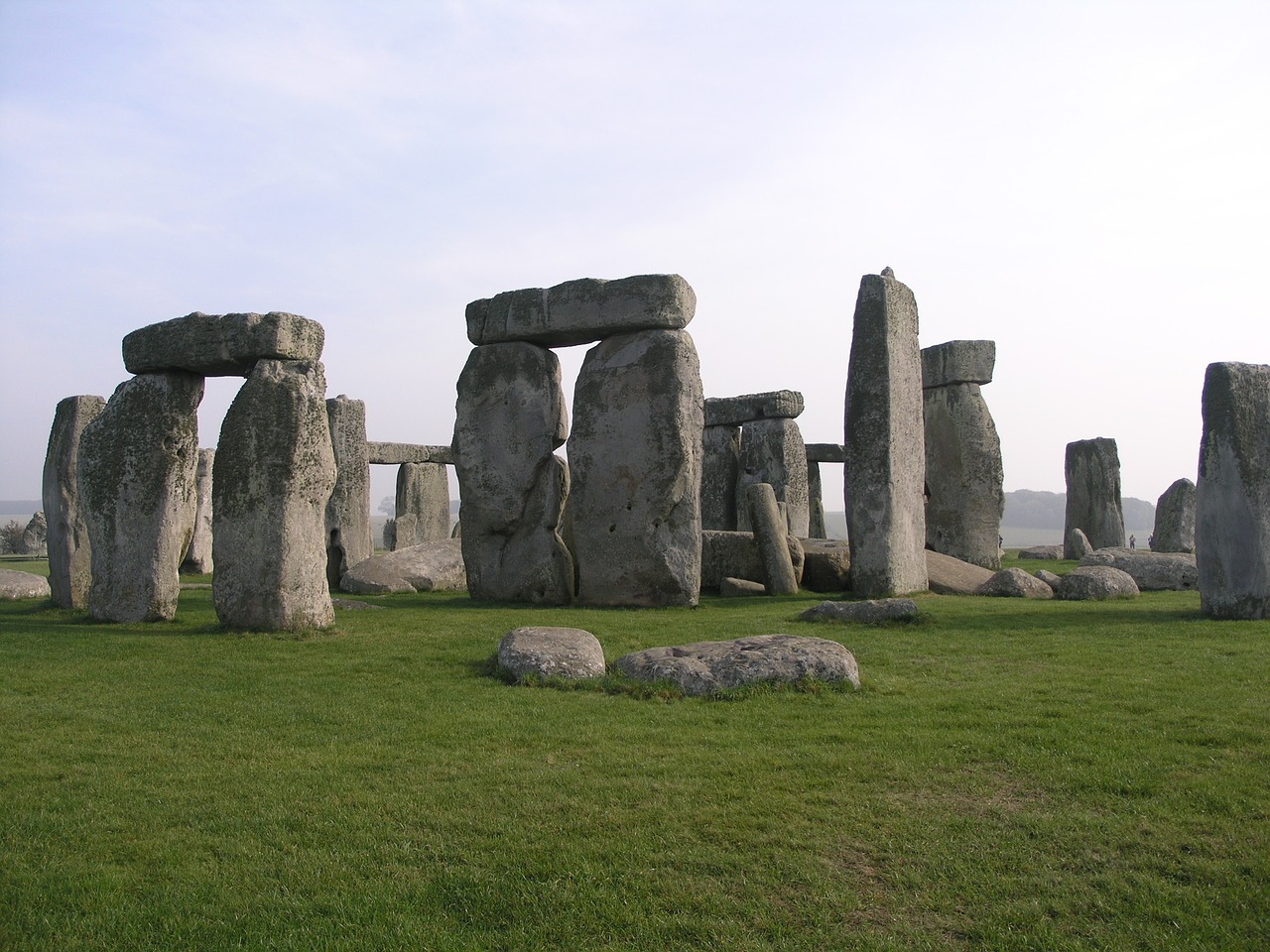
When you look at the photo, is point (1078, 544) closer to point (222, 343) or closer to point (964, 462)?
point (964, 462)

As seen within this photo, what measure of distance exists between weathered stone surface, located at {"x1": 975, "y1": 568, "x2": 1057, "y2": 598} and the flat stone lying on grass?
6.80m

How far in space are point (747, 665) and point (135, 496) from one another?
6.61 metres

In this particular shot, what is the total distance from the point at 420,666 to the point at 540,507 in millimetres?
5514

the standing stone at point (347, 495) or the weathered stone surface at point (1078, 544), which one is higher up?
the standing stone at point (347, 495)

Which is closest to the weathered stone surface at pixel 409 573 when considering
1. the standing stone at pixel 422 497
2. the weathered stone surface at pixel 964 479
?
the weathered stone surface at pixel 964 479

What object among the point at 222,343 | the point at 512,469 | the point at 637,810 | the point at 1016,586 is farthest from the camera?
the point at 512,469

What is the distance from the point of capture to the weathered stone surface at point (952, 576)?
12617mm

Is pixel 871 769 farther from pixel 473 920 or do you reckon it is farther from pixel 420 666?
pixel 420 666

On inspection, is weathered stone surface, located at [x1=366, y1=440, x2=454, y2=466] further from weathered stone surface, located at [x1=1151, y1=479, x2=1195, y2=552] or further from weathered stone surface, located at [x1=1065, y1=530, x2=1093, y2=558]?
weathered stone surface, located at [x1=1151, y1=479, x2=1195, y2=552]

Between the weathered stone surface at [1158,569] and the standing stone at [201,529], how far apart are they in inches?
578

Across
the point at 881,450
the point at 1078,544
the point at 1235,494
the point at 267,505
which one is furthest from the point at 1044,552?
the point at 267,505

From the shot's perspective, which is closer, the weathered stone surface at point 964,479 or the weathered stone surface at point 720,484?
the weathered stone surface at point 964,479

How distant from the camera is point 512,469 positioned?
41.7 ft

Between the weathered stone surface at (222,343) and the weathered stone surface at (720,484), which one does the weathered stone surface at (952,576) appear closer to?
the weathered stone surface at (720,484)
